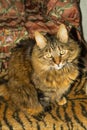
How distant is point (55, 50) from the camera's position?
1.52 metres

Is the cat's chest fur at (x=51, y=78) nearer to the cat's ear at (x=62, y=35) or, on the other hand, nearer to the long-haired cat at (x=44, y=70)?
the long-haired cat at (x=44, y=70)

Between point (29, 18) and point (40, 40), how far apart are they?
50 centimetres

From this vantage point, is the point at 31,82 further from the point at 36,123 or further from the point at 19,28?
the point at 19,28

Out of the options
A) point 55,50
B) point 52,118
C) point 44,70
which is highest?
point 55,50

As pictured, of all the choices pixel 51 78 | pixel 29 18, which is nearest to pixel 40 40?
pixel 51 78

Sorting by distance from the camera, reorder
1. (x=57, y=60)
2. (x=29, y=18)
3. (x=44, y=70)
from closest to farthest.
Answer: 1. (x=57, y=60)
2. (x=44, y=70)
3. (x=29, y=18)

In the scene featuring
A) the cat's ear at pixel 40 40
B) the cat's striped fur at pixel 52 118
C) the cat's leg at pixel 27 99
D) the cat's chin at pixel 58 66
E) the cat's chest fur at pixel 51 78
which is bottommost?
the cat's striped fur at pixel 52 118

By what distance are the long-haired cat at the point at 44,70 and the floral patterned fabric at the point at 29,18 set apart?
0.19 metres

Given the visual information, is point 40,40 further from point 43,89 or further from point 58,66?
point 43,89

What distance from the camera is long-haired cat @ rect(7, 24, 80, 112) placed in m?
1.54

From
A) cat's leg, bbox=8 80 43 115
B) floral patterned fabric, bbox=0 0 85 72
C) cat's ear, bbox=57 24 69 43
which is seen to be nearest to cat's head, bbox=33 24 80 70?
cat's ear, bbox=57 24 69 43

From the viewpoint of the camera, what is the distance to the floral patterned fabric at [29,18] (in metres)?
1.90

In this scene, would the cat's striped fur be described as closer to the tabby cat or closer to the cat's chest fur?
the tabby cat

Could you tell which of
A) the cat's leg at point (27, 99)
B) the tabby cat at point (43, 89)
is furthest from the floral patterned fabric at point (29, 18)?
the cat's leg at point (27, 99)
